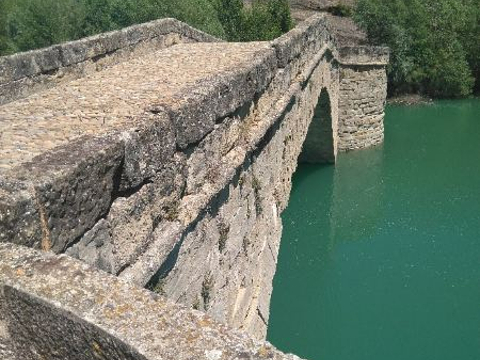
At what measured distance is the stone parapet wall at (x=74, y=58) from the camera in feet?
19.0

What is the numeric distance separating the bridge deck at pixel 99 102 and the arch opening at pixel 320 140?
7.24 metres

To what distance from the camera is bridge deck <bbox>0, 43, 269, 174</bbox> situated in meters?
3.25

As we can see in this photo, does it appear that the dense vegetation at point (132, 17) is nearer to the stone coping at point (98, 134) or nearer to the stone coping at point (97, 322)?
the stone coping at point (98, 134)

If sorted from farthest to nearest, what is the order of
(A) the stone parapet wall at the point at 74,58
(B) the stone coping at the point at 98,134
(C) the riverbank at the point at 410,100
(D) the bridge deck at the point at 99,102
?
(C) the riverbank at the point at 410,100, (A) the stone parapet wall at the point at 74,58, (D) the bridge deck at the point at 99,102, (B) the stone coping at the point at 98,134

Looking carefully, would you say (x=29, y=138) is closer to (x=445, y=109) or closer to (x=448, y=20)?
(x=445, y=109)

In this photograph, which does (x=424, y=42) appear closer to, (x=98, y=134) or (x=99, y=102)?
(x=99, y=102)

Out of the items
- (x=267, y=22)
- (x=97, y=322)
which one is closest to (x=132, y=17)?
(x=267, y=22)

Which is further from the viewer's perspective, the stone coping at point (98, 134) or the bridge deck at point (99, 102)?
the bridge deck at point (99, 102)

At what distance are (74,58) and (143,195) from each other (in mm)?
3882

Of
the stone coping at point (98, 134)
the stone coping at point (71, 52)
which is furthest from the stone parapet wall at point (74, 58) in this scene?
the stone coping at point (98, 134)

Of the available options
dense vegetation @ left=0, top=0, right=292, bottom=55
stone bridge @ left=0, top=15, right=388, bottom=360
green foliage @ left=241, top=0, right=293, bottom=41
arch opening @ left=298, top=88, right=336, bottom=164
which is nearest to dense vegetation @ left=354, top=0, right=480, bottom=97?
green foliage @ left=241, top=0, right=293, bottom=41

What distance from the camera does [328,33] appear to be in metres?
11.4

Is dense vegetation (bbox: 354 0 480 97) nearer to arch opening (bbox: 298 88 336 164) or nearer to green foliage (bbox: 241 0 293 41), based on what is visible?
green foliage (bbox: 241 0 293 41)

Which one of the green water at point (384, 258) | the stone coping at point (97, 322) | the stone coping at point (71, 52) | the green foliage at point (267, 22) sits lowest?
the green water at point (384, 258)
